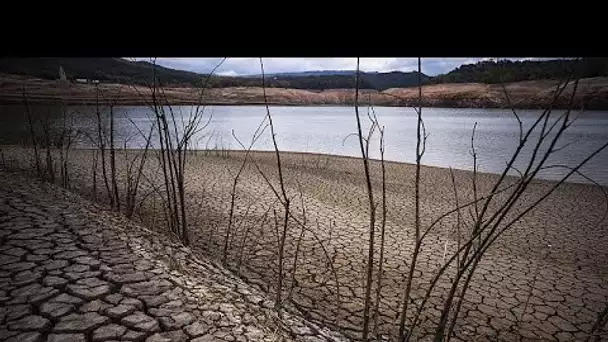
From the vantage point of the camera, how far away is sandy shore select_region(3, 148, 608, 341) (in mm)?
3916

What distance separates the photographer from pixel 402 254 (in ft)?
18.6

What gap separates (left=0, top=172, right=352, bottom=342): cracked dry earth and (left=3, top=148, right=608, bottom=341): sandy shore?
0.78 m

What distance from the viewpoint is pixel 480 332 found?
12.0ft

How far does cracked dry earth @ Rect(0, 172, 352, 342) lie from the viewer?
2258 millimetres

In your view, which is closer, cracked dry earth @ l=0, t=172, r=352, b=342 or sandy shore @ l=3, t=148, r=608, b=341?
cracked dry earth @ l=0, t=172, r=352, b=342

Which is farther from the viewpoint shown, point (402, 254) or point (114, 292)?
point (402, 254)

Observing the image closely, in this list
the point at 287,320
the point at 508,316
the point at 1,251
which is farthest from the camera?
the point at 508,316

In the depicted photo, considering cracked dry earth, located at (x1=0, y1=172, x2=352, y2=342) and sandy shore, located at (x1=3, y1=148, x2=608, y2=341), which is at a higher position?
cracked dry earth, located at (x1=0, y1=172, x2=352, y2=342)

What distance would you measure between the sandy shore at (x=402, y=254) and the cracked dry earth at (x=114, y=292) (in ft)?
2.57

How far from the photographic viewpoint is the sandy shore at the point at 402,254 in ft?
12.8

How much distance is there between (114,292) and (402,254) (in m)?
4.40

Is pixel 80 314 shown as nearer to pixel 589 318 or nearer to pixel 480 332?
pixel 480 332
